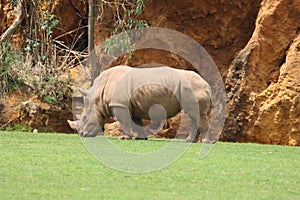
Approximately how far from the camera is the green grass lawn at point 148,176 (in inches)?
253

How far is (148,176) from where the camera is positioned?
24.5 feet

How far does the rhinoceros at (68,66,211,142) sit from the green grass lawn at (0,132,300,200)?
1456mm

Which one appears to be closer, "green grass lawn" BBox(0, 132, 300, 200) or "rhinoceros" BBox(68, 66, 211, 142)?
"green grass lawn" BBox(0, 132, 300, 200)

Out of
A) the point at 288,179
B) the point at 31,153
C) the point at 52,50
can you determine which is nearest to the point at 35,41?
the point at 52,50

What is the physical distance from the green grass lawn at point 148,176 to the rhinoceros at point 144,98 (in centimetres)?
146

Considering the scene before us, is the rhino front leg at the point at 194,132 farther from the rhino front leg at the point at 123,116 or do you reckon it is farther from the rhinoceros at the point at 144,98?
the rhino front leg at the point at 123,116

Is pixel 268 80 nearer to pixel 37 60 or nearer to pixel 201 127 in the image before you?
pixel 201 127

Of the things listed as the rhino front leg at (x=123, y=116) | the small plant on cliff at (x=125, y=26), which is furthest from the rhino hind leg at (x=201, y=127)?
the small plant on cliff at (x=125, y=26)

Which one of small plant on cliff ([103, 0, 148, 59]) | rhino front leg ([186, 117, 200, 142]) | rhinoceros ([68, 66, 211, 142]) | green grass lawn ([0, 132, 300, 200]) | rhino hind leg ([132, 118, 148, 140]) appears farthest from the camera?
small plant on cliff ([103, 0, 148, 59])

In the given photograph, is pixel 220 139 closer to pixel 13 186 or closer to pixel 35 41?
pixel 35 41

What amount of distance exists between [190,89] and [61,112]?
445 centimetres

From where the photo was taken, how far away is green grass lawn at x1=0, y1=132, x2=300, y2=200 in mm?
6430

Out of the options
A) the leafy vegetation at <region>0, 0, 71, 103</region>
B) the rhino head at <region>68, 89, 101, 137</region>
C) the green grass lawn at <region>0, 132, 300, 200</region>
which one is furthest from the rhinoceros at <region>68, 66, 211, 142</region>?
the leafy vegetation at <region>0, 0, 71, 103</region>

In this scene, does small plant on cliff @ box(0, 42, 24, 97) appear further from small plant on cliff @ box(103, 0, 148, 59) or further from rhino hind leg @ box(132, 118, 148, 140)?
rhino hind leg @ box(132, 118, 148, 140)
